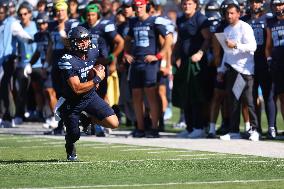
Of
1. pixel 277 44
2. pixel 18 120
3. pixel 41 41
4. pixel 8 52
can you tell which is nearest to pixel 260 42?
pixel 277 44

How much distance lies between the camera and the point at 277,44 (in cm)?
1711

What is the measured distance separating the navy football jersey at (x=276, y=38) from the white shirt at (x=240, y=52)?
0.37 meters

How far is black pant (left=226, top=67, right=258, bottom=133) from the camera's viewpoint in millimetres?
16984

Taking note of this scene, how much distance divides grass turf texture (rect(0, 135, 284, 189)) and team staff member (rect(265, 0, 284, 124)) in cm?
285

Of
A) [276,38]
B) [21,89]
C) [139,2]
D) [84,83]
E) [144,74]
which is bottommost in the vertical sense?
[21,89]

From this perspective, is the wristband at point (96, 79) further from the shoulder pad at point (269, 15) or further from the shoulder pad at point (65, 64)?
the shoulder pad at point (269, 15)

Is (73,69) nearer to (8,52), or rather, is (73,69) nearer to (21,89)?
(8,52)

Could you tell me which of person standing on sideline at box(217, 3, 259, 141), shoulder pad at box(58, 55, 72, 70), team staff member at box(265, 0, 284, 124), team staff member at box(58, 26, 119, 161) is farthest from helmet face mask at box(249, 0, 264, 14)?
shoulder pad at box(58, 55, 72, 70)

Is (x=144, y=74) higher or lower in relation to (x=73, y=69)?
lower

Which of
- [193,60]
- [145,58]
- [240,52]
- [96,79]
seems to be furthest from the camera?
[145,58]

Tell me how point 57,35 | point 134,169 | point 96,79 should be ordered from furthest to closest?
1. point 57,35
2. point 96,79
3. point 134,169

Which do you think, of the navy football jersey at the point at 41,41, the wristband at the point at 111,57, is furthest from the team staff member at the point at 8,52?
the wristband at the point at 111,57

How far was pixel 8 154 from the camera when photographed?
47.1ft

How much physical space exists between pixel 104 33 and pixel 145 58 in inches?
34.0
